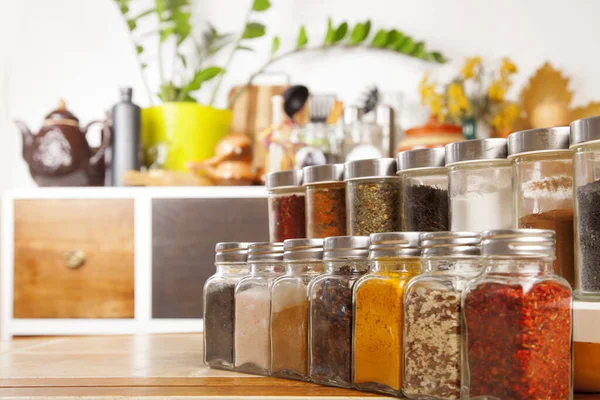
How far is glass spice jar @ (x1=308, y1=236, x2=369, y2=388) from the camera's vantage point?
29.4 inches

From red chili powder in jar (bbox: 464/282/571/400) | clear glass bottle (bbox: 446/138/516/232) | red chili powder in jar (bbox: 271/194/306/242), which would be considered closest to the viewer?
red chili powder in jar (bbox: 464/282/571/400)

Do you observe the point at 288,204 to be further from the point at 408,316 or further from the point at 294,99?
the point at 294,99

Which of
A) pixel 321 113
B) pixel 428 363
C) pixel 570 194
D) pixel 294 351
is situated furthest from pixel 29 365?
pixel 321 113

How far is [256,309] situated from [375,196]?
205mm

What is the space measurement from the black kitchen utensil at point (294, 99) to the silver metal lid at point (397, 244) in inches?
59.5

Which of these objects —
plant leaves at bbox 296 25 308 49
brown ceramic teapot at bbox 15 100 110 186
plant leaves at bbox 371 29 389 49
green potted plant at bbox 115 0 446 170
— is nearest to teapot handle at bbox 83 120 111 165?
brown ceramic teapot at bbox 15 100 110 186

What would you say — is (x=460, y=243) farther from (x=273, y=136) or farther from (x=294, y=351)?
(x=273, y=136)

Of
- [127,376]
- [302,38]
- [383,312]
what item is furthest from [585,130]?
[302,38]

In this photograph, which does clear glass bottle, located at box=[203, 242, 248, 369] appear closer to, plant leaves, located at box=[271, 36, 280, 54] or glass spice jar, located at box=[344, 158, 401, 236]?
glass spice jar, located at box=[344, 158, 401, 236]

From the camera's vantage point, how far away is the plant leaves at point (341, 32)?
2375 mm

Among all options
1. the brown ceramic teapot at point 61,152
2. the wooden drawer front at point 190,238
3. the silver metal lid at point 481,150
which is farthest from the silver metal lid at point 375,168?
the brown ceramic teapot at point 61,152

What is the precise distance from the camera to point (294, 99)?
220cm

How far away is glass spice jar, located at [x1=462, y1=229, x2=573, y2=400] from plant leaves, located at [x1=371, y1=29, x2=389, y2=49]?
1.84 meters

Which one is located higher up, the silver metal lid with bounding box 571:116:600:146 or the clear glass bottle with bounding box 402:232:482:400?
the silver metal lid with bounding box 571:116:600:146
